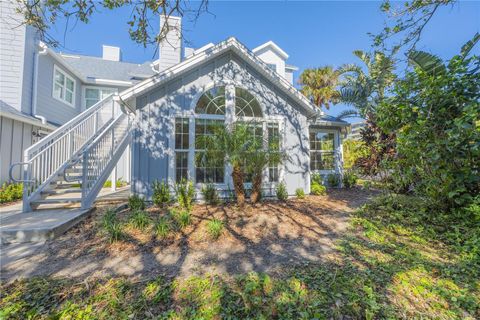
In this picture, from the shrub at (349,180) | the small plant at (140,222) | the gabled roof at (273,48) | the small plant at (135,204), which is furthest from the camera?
the gabled roof at (273,48)

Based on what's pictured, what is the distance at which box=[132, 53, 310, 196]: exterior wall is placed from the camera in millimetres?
6316

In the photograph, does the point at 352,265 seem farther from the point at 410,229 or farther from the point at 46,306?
the point at 46,306

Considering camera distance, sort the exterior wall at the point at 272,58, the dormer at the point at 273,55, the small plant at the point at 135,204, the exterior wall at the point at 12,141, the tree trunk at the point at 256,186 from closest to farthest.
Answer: the small plant at the point at 135,204
the tree trunk at the point at 256,186
the exterior wall at the point at 12,141
the dormer at the point at 273,55
the exterior wall at the point at 272,58

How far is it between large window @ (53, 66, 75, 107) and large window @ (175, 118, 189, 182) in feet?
26.4

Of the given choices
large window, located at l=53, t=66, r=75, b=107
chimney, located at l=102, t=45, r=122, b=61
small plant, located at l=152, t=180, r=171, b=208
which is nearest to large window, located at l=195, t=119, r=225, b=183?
small plant, located at l=152, t=180, r=171, b=208

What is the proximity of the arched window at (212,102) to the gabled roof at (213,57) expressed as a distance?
3.06 ft

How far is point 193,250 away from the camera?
11.4 feet

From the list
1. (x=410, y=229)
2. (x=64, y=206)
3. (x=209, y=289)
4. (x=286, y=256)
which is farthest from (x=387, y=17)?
(x=64, y=206)

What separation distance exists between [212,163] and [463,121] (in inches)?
202

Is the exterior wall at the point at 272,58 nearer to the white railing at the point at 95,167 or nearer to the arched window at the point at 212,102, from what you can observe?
the arched window at the point at 212,102

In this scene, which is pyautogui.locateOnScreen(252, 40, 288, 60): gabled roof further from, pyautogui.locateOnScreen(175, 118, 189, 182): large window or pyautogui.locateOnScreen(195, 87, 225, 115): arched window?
pyautogui.locateOnScreen(175, 118, 189, 182): large window

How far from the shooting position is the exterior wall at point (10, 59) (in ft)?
27.1

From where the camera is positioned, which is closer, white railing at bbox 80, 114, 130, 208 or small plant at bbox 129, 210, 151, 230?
small plant at bbox 129, 210, 151, 230

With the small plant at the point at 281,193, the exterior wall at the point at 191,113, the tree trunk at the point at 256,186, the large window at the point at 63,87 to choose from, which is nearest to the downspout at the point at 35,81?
the large window at the point at 63,87
